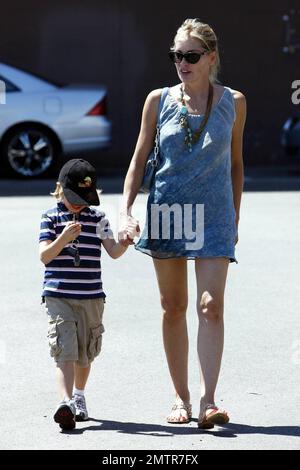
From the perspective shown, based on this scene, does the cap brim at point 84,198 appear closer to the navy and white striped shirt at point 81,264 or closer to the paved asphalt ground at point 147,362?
the navy and white striped shirt at point 81,264

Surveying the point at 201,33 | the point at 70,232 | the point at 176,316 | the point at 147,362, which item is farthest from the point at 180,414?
the point at 201,33

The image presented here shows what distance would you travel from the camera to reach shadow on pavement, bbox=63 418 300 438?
5969mm

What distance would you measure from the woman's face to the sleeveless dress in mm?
141

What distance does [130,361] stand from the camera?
755 centimetres

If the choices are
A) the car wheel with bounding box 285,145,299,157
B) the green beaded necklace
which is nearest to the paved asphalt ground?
the green beaded necklace

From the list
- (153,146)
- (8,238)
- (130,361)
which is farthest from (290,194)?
(153,146)

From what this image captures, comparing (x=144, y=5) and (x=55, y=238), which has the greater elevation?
(x=144, y=5)

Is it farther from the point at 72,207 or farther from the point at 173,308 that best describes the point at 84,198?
the point at 173,308

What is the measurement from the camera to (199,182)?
6043mm

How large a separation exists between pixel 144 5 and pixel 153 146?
15940mm

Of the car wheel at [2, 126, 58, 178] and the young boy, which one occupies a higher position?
the car wheel at [2, 126, 58, 178]

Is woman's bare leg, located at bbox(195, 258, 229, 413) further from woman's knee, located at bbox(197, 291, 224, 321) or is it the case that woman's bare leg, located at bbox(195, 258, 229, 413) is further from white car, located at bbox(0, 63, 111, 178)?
white car, located at bbox(0, 63, 111, 178)

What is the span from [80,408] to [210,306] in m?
0.81

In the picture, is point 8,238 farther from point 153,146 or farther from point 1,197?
point 153,146
